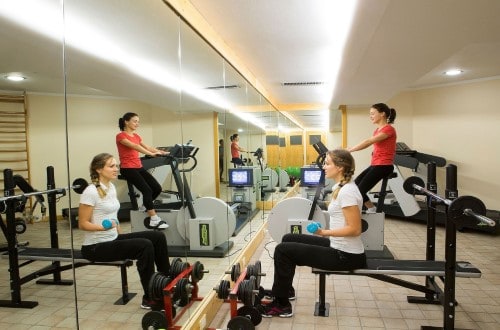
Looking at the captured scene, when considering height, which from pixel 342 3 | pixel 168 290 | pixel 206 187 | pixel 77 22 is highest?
pixel 342 3

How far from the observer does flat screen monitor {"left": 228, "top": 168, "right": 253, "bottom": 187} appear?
5.52 m

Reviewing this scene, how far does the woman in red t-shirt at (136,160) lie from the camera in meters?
2.08

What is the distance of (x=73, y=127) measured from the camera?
159cm

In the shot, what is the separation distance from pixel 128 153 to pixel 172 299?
1.14 m

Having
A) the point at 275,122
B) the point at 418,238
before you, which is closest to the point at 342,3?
the point at 418,238

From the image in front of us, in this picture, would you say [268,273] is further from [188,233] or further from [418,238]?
[418,238]

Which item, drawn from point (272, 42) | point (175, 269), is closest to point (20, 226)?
point (175, 269)

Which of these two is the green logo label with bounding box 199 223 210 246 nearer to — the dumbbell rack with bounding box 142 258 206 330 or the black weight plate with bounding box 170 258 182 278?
the dumbbell rack with bounding box 142 258 206 330

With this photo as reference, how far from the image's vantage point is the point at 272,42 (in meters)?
3.71

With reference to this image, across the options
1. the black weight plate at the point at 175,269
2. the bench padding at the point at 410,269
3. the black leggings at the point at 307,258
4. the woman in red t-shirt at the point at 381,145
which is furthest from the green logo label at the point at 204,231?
the woman in red t-shirt at the point at 381,145

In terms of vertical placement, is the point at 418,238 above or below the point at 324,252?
below

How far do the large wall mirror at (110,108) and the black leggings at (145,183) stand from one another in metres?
0.09

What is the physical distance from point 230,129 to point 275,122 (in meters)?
3.82

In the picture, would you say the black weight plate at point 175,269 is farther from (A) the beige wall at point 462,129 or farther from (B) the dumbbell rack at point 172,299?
(A) the beige wall at point 462,129
